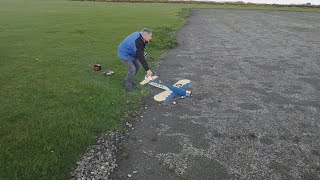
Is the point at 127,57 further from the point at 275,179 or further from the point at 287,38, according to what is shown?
the point at 287,38

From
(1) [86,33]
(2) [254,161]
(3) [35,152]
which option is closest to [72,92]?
(3) [35,152]

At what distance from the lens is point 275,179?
7488mm

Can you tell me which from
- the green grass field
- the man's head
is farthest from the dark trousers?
the man's head

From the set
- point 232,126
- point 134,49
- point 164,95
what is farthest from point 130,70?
point 232,126

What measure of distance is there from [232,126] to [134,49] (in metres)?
5.20

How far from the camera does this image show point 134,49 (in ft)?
41.4

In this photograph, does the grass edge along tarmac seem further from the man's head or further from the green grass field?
the man's head

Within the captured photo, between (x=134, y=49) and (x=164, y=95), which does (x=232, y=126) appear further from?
(x=134, y=49)

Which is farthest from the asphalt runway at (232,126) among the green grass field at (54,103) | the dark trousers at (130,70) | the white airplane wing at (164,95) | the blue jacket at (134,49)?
the blue jacket at (134,49)

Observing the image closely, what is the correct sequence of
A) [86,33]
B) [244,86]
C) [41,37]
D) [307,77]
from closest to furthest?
[244,86] → [307,77] → [41,37] → [86,33]

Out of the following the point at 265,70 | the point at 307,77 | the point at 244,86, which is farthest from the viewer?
the point at 265,70

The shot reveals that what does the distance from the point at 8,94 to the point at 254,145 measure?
9863 mm

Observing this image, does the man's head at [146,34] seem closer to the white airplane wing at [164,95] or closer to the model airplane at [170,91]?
the model airplane at [170,91]

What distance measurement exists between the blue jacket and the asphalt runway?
179 cm
